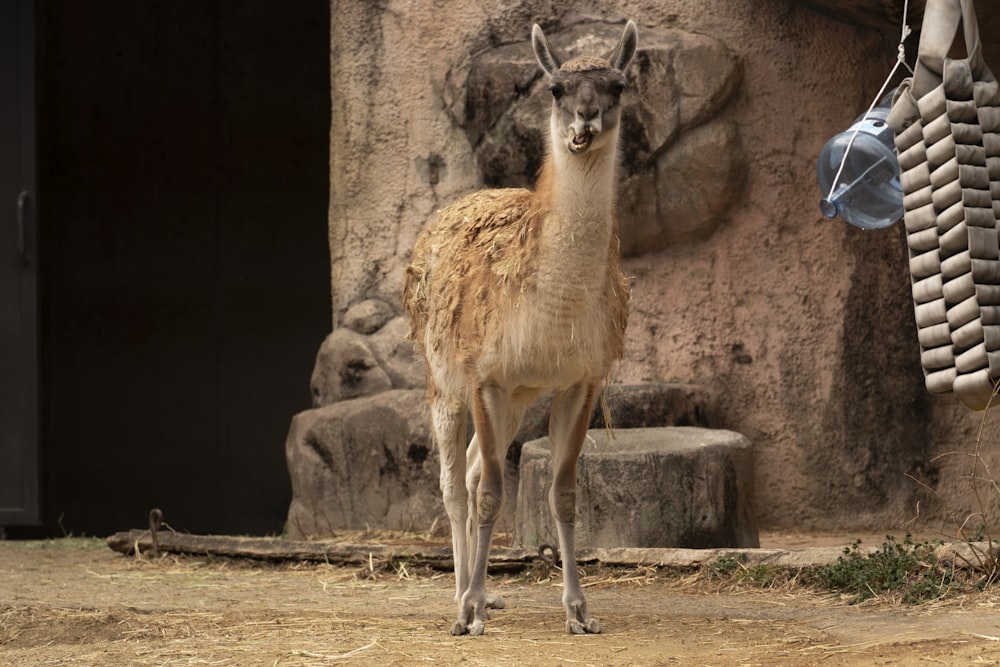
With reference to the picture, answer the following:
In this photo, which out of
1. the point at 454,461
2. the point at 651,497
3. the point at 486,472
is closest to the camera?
the point at 486,472

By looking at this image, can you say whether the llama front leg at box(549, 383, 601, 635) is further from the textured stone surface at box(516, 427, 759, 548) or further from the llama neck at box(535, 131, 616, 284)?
the textured stone surface at box(516, 427, 759, 548)

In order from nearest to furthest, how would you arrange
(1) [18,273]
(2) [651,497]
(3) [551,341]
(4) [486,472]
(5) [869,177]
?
1. (3) [551,341]
2. (4) [486,472]
3. (5) [869,177]
4. (2) [651,497]
5. (1) [18,273]

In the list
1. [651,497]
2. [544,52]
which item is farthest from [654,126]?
[544,52]

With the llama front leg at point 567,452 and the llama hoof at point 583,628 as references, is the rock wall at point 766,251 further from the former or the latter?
the llama hoof at point 583,628

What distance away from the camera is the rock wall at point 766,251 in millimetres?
7250

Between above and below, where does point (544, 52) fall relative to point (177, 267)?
above

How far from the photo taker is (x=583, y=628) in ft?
14.8

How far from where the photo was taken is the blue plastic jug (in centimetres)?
579

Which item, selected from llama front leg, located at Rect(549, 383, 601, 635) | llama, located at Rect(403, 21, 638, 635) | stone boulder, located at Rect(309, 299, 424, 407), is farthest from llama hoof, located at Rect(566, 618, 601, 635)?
stone boulder, located at Rect(309, 299, 424, 407)

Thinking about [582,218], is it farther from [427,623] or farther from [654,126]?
[654,126]

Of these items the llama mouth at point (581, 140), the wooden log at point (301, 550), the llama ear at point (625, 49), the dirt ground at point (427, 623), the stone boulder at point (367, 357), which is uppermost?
the llama ear at point (625, 49)

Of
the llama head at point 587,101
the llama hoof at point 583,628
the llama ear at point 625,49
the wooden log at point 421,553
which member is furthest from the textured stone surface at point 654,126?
the llama hoof at point 583,628

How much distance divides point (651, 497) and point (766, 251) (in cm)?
185

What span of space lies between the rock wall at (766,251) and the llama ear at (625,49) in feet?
8.34
